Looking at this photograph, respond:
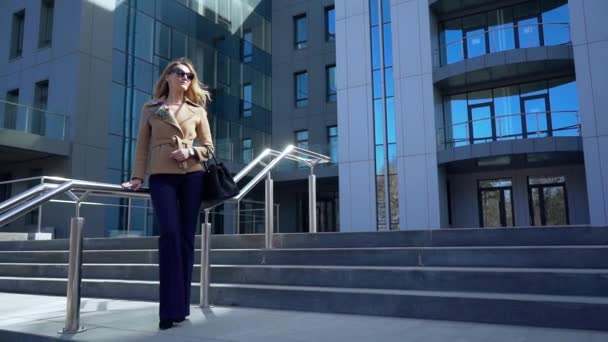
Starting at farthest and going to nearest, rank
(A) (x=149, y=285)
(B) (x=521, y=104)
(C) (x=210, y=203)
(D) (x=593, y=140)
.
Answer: (B) (x=521, y=104) < (D) (x=593, y=140) < (A) (x=149, y=285) < (C) (x=210, y=203)

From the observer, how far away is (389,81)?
16.7m

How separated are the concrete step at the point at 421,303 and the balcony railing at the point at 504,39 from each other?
13.5 m

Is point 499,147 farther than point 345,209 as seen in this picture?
No

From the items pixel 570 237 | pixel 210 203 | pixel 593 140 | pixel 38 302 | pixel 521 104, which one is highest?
pixel 521 104

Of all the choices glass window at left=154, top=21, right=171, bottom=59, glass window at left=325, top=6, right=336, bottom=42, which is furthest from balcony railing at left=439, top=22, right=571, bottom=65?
glass window at left=154, top=21, right=171, bottom=59

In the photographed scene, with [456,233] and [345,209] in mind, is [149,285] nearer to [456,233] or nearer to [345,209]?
[456,233]

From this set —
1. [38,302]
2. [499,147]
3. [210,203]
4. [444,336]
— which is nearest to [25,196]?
[210,203]

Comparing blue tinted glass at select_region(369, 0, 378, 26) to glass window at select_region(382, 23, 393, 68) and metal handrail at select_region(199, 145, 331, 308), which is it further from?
metal handrail at select_region(199, 145, 331, 308)

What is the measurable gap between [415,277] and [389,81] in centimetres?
1324

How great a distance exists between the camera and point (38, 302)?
515 cm

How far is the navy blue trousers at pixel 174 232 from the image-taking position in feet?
11.1

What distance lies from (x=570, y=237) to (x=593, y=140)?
10009mm

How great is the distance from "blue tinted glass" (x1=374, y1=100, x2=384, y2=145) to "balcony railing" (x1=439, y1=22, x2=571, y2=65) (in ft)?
8.13

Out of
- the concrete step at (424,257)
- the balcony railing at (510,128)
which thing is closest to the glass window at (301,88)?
the balcony railing at (510,128)
